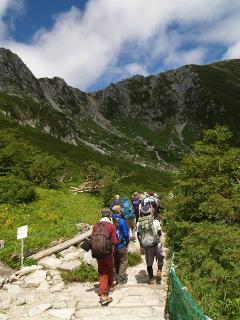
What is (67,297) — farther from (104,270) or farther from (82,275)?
(82,275)

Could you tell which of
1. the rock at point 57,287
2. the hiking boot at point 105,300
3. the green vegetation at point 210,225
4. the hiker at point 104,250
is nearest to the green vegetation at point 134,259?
the green vegetation at point 210,225

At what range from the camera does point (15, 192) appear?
27750mm

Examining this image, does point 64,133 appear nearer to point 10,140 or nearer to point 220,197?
Result: point 10,140

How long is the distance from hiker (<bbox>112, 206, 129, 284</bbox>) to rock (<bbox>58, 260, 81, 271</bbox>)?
1.90m

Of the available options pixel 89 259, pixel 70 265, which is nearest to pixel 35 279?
pixel 70 265

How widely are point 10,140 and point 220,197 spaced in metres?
28.8

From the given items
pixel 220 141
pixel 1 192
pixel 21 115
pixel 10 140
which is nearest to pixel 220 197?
pixel 220 141

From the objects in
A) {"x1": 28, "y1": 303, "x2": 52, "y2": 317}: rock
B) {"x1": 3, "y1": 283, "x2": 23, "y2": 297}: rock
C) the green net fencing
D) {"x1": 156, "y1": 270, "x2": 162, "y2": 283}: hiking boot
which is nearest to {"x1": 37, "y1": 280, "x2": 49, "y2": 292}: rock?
{"x1": 3, "y1": 283, "x2": 23, "y2": 297}: rock

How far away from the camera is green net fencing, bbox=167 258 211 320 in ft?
22.4

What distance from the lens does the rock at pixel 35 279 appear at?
1353 cm

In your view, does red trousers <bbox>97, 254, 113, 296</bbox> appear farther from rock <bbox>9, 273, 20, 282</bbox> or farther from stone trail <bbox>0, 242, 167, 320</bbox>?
rock <bbox>9, 273, 20, 282</bbox>

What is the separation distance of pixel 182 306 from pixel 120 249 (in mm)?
5568

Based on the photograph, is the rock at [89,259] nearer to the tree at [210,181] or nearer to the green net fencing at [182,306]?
the tree at [210,181]

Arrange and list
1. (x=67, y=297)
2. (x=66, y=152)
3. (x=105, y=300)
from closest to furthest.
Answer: (x=105, y=300) → (x=67, y=297) → (x=66, y=152)
